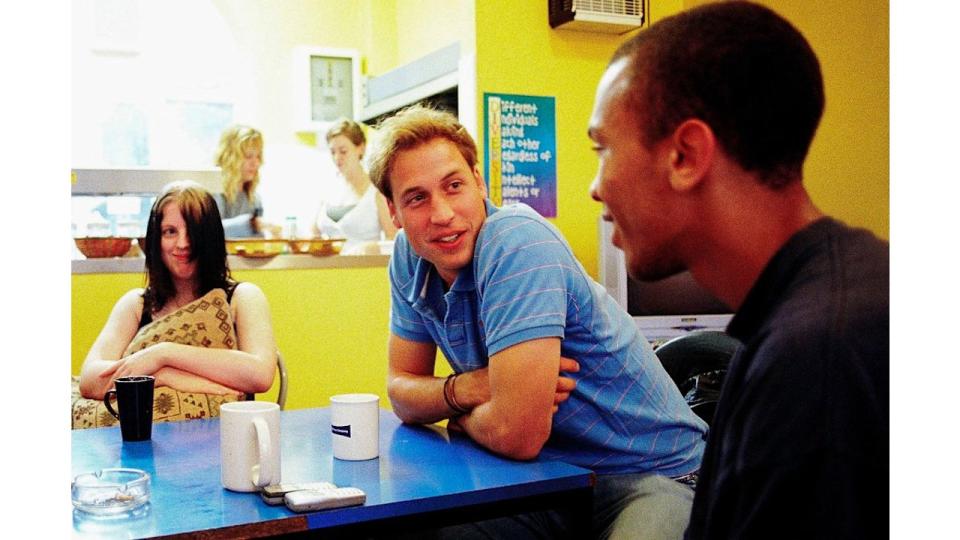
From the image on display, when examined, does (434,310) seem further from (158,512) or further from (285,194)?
(285,194)

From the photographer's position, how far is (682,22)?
0.75 metres

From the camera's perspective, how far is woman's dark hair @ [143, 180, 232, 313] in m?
2.58

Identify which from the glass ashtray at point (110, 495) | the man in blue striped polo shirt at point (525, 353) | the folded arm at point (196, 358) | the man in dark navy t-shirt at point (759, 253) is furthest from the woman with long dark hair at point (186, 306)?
the man in dark navy t-shirt at point (759, 253)

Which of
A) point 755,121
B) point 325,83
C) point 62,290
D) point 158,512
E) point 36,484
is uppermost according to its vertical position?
point 325,83

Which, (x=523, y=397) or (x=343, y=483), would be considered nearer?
(x=343, y=483)

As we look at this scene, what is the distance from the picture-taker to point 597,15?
163 inches

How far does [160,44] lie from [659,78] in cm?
627

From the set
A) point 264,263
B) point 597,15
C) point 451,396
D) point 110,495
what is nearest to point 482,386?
point 451,396

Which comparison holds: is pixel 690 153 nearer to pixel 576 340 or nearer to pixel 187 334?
pixel 576 340

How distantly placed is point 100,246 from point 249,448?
2.31 metres

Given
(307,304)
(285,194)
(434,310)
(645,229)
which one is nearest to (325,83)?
(285,194)

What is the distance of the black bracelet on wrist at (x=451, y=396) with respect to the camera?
1677 mm

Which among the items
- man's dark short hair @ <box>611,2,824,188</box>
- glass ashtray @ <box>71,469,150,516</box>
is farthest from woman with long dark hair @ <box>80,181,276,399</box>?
man's dark short hair @ <box>611,2,824,188</box>

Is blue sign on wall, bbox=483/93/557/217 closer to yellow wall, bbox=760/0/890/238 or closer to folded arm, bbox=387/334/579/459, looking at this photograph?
folded arm, bbox=387/334/579/459
